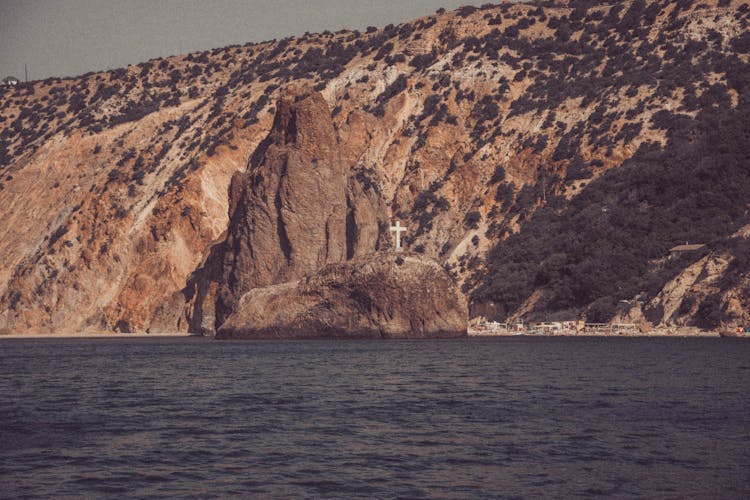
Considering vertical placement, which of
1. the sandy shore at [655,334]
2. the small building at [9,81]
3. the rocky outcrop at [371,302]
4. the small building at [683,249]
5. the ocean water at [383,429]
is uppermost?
the small building at [9,81]

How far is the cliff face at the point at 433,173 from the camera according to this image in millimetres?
85938

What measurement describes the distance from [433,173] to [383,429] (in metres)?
82.1

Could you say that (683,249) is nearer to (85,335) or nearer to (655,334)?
(655,334)

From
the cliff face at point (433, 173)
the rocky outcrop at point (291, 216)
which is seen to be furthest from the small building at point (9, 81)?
the rocky outcrop at point (291, 216)

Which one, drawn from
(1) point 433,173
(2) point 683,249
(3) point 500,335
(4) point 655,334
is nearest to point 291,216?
(3) point 500,335

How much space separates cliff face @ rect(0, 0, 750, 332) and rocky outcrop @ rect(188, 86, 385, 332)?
0.18 m

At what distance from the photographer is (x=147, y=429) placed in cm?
2766

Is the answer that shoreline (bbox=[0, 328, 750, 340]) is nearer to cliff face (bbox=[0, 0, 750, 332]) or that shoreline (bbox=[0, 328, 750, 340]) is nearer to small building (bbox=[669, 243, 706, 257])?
cliff face (bbox=[0, 0, 750, 332])

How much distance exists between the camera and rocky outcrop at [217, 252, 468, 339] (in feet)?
238

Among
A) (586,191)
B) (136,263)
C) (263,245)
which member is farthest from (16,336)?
(586,191)

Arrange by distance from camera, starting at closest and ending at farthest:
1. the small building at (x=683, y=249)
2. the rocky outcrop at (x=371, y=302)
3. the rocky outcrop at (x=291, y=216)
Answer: the rocky outcrop at (x=371, y=302) → the small building at (x=683, y=249) → the rocky outcrop at (x=291, y=216)

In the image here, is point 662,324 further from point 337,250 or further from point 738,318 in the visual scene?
point 337,250

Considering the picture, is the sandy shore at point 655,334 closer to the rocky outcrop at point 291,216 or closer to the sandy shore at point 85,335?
the rocky outcrop at point 291,216

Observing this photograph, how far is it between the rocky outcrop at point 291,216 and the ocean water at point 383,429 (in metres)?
37.5
